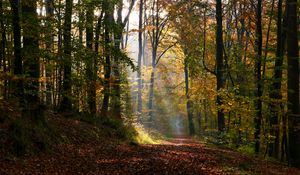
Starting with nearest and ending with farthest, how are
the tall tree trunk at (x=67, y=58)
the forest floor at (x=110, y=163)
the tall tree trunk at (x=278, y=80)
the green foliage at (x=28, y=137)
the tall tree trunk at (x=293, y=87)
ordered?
the forest floor at (x=110, y=163) < the green foliage at (x=28, y=137) < the tall tree trunk at (x=67, y=58) < the tall tree trunk at (x=293, y=87) < the tall tree trunk at (x=278, y=80)

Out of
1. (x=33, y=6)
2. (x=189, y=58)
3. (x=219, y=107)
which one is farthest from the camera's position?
(x=189, y=58)

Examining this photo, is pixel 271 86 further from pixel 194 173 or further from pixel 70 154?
pixel 70 154

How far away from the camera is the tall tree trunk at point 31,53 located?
399 inches

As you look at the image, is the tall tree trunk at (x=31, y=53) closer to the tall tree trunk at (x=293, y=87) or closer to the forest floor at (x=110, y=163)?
the forest floor at (x=110, y=163)

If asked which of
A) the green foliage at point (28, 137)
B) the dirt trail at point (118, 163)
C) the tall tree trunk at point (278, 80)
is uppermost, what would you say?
the tall tree trunk at point (278, 80)

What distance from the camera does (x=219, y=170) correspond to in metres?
8.54

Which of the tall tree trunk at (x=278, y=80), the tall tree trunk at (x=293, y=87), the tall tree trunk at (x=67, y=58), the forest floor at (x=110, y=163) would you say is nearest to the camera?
the forest floor at (x=110, y=163)

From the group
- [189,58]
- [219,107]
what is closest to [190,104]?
[189,58]

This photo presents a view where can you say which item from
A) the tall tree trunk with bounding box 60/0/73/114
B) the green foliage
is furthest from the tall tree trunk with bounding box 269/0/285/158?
the green foliage

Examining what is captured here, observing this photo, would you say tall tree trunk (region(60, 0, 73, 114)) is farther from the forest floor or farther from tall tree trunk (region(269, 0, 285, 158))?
tall tree trunk (region(269, 0, 285, 158))

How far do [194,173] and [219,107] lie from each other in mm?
8310

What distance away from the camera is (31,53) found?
34.2ft

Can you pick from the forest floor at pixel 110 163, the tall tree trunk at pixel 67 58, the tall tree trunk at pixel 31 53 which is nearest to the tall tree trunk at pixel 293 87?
the forest floor at pixel 110 163

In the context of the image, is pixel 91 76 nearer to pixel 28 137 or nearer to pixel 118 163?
pixel 28 137
